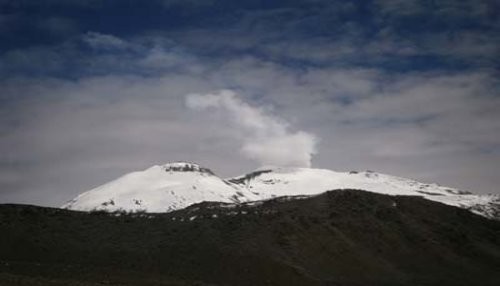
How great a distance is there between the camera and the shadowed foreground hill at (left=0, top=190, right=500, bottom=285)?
1913 inches

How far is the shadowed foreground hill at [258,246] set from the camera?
48594 mm

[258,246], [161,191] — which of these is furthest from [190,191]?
[258,246]

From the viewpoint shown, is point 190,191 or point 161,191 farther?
point 161,191

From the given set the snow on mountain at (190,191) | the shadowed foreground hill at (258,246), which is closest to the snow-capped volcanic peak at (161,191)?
the snow on mountain at (190,191)

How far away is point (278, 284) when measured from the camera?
156ft

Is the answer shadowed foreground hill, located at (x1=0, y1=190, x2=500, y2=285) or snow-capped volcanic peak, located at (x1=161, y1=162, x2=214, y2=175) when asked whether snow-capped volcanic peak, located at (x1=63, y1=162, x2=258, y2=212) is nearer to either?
snow-capped volcanic peak, located at (x1=161, y1=162, x2=214, y2=175)

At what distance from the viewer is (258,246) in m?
56.0

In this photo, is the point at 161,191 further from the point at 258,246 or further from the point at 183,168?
the point at 258,246

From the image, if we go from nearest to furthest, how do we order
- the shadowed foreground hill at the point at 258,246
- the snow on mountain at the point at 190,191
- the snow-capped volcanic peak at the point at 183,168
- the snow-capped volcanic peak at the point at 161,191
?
the shadowed foreground hill at the point at 258,246 → the snow on mountain at the point at 190,191 → the snow-capped volcanic peak at the point at 161,191 → the snow-capped volcanic peak at the point at 183,168

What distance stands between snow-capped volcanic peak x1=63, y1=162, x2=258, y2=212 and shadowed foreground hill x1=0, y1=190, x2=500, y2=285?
183ft

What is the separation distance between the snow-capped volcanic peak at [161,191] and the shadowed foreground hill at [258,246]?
55927 mm

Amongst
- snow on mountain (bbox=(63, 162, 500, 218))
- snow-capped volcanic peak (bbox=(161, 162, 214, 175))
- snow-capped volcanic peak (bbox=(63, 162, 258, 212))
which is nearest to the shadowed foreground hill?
snow on mountain (bbox=(63, 162, 500, 218))

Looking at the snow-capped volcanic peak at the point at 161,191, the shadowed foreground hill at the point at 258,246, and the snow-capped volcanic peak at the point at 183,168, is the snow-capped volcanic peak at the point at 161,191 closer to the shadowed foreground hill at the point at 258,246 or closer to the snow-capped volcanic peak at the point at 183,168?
the snow-capped volcanic peak at the point at 183,168

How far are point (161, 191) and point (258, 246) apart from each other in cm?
8672
